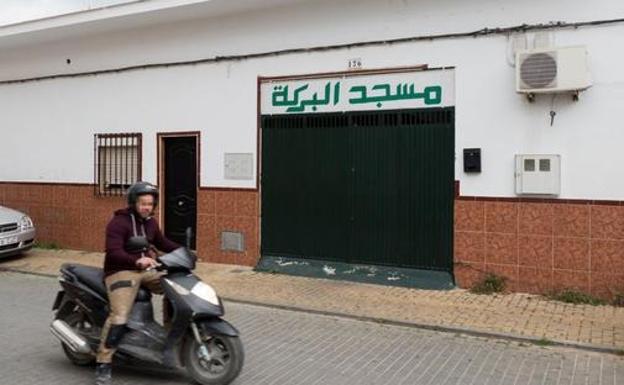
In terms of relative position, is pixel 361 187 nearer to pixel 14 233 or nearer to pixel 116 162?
pixel 116 162

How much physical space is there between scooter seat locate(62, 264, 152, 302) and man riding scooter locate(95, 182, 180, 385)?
0.08 meters

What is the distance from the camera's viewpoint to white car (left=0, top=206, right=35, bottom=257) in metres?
11.1

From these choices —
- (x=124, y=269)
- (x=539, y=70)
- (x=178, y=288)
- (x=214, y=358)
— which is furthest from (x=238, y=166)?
(x=214, y=358)

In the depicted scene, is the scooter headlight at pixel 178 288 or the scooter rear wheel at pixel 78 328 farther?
the scooter rear wheel at pixel 78 328

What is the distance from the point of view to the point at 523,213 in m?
8.42

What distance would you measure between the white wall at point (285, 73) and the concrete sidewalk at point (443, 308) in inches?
58.2

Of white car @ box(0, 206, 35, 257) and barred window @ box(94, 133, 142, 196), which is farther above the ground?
barred window @ box(94, 133, 142, 196)

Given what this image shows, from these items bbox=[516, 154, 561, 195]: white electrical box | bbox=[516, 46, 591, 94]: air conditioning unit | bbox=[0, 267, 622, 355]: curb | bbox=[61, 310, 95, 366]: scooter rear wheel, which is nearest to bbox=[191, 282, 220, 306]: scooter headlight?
bbox=[61, 310, 95, 366]: scooter rear wheel

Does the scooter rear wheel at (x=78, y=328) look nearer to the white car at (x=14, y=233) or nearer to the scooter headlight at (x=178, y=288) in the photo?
the scooter headlight at (x=178, y=288)

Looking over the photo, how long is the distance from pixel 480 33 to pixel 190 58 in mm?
4968

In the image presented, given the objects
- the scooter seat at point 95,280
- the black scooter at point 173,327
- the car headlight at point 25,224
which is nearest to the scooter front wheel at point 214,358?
the black scooter at point 173,327

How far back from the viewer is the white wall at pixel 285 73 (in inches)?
316

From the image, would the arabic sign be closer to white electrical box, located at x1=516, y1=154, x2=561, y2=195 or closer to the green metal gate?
the green metal gate

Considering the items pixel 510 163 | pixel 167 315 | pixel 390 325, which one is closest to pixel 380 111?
pixel 510 163
